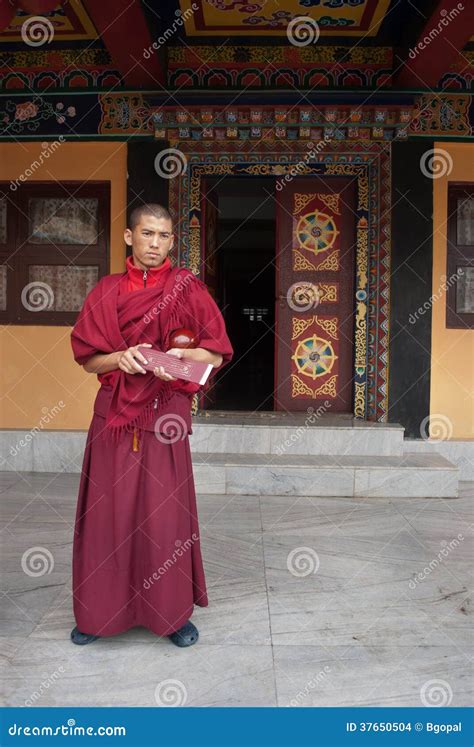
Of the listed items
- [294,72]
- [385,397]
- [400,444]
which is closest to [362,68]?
[294,72]

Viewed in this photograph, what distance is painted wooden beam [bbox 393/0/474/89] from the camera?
12.6 ft

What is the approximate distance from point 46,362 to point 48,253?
36.0 inches

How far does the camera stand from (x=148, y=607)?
222 centimetres

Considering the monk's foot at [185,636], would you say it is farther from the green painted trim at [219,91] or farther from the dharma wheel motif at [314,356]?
the green painted trim at [219,91]

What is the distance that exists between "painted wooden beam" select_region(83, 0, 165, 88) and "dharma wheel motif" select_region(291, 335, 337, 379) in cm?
239

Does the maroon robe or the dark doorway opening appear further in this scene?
the dark doorway opening

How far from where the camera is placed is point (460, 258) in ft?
16.7

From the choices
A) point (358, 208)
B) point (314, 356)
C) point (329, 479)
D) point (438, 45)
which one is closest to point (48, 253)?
point (314, 356)

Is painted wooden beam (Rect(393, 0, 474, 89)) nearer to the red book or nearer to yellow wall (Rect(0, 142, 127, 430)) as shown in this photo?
yellow wall (Rect(0, 142, 127, 430))

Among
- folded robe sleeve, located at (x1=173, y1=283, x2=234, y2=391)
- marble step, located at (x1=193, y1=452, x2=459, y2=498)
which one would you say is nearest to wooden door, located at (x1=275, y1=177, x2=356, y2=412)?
marble step, located at (x1=193, y1=452, x2=459, y2=498)

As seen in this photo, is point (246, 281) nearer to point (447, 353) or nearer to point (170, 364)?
point (447, 353)

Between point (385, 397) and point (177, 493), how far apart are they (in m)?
3.15

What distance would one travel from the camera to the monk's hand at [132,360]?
1957mm

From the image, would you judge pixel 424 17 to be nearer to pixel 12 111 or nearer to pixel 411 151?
pixel 411 151
